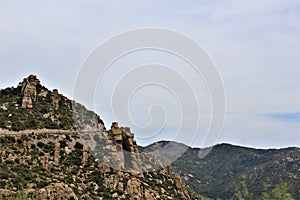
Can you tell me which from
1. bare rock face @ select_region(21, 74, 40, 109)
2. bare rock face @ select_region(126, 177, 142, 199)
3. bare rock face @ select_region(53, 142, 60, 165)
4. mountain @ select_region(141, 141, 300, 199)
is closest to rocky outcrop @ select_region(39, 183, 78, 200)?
bare rock face @ select_region(53, 142, 60, 165)

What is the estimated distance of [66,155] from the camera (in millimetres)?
53625

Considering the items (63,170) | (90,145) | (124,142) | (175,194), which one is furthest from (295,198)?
(63,170)

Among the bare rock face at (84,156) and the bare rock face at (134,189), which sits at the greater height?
the bare rock face at (84,156)

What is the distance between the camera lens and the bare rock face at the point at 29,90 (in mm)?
61244

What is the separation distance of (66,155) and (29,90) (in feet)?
48.6

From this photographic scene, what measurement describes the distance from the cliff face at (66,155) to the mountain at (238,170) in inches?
1133

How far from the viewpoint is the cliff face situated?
46.3m

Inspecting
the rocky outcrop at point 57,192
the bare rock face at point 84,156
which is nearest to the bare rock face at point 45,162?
the rocky outcrop at point 57,192

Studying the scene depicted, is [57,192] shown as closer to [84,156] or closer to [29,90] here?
[84,156]

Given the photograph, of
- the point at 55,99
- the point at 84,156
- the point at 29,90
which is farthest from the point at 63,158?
the point at 29,90

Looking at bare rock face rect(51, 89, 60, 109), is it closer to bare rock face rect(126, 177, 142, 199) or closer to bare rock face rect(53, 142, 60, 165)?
bare rock face rect(53, 142, 60, 165)

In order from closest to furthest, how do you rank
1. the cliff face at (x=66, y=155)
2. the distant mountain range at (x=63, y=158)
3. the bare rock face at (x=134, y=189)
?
the distant mountain range at (x=63, y=158)
the cliff face at (x=66, y=155)
the bare rock face at (x=134, y=189)

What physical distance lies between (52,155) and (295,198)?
6666 centimetres

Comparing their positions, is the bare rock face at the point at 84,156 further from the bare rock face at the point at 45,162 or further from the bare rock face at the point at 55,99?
the bare rock face at the point at 55,99
